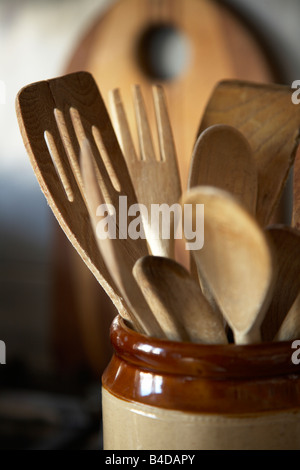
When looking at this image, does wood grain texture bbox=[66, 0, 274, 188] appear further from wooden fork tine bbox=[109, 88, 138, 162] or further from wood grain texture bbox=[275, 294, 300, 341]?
wood grain texture bbox=[275, 294, 300, 341]

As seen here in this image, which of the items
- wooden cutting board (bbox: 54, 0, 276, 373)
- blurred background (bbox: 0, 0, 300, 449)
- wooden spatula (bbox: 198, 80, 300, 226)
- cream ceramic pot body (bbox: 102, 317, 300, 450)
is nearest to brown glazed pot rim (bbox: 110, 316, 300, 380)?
cream ceramic pot body (bbox: 102, 317, 300, 450)

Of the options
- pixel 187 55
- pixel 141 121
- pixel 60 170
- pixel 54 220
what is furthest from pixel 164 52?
pixel 60 170

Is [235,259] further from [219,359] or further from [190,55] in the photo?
[190,55]

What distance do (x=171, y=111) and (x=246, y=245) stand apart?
797 millimetres

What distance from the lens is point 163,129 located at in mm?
372

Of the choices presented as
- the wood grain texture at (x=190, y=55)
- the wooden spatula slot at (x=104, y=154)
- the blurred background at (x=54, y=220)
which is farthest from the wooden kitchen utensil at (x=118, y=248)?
the wood grain texture at (x=190, y=55)

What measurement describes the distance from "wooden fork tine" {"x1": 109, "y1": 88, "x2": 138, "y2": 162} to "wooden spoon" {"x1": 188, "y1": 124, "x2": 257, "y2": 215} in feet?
0.21

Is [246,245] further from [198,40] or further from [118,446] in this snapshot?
[198,40]

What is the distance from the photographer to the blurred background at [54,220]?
95 cm

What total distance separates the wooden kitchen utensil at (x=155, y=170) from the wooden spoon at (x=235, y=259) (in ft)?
0.30

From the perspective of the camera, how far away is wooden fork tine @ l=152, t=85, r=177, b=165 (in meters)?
0.36

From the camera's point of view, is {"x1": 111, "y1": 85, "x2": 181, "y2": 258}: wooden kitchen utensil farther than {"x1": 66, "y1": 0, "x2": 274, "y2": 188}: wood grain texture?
No

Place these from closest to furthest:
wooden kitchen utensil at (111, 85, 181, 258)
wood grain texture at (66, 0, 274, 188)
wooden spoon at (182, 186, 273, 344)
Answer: wooden spoon at (182, 186, 273, 344) → wooden kitchen utensil at (111, 85, 181, 258) → wood grain texture at (66, 0, 274, 188)

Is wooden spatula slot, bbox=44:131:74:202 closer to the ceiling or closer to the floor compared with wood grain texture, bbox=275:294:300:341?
closer to the ceiling
